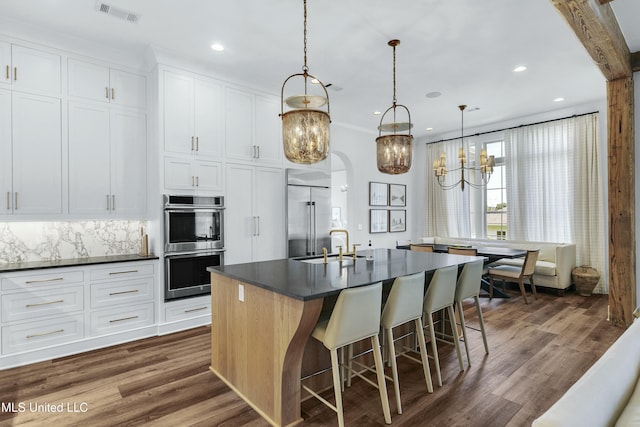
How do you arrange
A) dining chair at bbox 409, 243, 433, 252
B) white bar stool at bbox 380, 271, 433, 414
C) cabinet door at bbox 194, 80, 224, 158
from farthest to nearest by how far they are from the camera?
dining chair at bbox 409, 243, 433, 252, cabinet door at bbox 194, 80, 224, 158, white bar stool at bbox 380, 271, 433, 414

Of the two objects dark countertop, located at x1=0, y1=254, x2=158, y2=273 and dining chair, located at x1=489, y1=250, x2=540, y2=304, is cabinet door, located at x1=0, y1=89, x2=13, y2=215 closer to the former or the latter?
dark countertop, located at x1=0, y1=254, x2=158, y2=273

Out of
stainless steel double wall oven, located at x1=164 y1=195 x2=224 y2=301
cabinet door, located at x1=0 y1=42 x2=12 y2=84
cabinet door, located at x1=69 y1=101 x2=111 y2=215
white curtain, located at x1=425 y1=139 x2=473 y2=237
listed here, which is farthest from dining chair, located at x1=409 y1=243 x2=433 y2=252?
cabinet door, located at x1=0 y1=42 x2=12 y2=84

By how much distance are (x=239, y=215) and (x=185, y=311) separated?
1.35 meters

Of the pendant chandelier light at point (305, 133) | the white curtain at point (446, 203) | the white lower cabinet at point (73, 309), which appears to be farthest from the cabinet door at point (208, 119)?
the white curtain at point (446, 203)

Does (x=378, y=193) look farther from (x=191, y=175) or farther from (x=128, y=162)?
(x=128, y=162)

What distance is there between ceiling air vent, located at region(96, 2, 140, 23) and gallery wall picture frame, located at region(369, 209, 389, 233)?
204 inches

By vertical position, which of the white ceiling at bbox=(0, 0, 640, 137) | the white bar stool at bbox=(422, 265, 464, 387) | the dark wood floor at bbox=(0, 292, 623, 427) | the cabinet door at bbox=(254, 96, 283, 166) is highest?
the white ceiling at bbox=(0, 0, 640, 137)

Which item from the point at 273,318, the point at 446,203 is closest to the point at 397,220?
the point at 446,203

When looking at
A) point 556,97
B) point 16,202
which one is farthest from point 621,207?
point 16,202

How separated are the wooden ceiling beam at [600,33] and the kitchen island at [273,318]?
6.86ft

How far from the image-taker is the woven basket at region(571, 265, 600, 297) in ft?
17.7

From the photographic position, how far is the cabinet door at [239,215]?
4.48 metres

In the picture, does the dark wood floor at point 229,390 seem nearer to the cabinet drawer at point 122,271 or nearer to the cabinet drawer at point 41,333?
the cabinet drawer at point 41,333

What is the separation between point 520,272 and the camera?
204 inches
